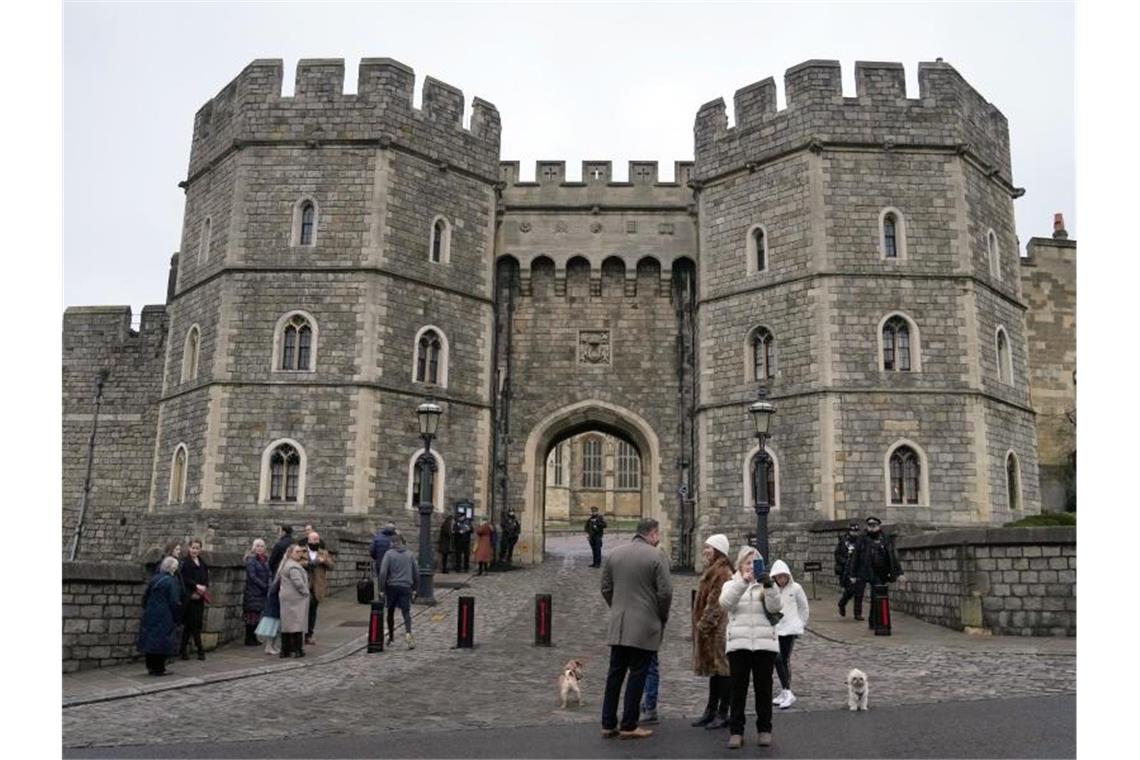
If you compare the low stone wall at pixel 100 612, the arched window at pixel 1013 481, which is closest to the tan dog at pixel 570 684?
the low stone wall at pixel 100 612

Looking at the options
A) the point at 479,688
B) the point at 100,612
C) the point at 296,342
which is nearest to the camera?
the point at 479,688

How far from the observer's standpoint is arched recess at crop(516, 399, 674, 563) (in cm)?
2364

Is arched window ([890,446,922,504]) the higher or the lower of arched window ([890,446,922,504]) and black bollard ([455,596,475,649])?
the higher

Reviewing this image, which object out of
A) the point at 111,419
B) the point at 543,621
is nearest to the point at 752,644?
the point at 543,621

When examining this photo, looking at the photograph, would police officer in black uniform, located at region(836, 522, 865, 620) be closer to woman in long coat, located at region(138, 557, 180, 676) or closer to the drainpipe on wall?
woman in long coat, located at region(138, 557, 180, 676)

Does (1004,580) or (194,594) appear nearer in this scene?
(194,594)

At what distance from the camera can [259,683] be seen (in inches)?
393

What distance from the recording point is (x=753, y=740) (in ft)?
22.8

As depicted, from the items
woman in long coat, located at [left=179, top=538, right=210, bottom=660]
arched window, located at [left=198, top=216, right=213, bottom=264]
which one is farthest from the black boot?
arched window, located at [left=198, top=216, right=213, bottom=264]

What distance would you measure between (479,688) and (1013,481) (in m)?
16.1

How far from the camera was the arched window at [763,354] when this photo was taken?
851 inches

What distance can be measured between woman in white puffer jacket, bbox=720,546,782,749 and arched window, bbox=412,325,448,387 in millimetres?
16071

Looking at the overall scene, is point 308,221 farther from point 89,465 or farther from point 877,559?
point 877,559
